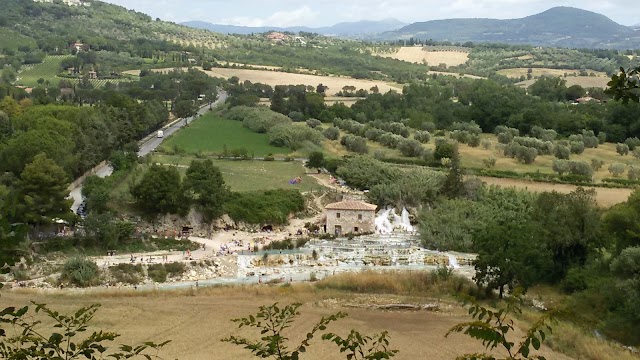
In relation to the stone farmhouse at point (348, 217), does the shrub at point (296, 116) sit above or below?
above

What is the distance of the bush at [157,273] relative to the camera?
28156 mm

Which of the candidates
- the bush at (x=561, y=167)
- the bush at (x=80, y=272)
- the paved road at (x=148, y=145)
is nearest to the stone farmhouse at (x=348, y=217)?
the bush at (x=80, y=272)

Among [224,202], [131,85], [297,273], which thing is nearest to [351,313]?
[297,273]

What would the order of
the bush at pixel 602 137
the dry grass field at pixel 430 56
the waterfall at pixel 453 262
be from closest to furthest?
the waterfall at pixel 453 262 < the bush at pixel 602 137 < the dry grass field at pixel 430 56

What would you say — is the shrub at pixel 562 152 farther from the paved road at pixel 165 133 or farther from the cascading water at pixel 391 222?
the paved road at pixel 165 133

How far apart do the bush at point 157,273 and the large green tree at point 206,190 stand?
5952 mm

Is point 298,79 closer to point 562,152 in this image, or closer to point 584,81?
point 584,81

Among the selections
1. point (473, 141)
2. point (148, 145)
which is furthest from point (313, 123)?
point (148, 145)

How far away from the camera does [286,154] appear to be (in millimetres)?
51906

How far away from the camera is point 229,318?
74.5ft

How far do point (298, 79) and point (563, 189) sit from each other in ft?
210

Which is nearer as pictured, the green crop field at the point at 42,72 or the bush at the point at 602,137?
the bush at the point at 602,137

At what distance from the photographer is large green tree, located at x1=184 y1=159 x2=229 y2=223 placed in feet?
111

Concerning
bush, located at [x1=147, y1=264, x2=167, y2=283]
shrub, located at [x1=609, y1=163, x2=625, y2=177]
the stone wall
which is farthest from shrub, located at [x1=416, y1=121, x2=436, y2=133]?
bush, located at [x1=147, y1=264, x2=167, y2=283]
